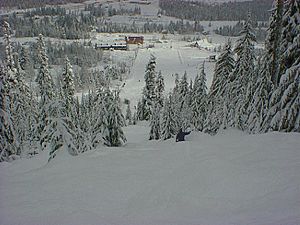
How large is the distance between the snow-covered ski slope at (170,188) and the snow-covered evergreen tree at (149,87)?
1138 inches

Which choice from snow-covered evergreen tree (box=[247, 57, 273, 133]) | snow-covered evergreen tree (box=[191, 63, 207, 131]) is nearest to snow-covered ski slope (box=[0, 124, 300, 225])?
snow-covered evergreen tree (box=[247, 57, 273, 133])

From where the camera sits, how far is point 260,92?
19.2 metres

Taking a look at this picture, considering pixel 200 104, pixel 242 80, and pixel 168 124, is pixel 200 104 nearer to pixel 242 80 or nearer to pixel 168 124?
pixel 168 124

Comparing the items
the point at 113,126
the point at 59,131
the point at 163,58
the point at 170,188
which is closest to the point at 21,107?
the point at 113,126

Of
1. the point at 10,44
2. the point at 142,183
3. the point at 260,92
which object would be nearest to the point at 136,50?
the point at 10,44

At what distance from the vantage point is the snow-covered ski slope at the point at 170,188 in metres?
5.91

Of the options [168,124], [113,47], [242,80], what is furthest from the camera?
[113,47]

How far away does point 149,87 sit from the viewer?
133ft

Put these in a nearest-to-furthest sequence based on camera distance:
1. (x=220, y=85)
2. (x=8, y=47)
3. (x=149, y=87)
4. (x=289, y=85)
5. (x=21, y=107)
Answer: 1. (x=289, y=85)
2. (x=220, y=85)
3. (x=8, y=47)
4. (x=21, y=107)
5. (x=149, y=87)

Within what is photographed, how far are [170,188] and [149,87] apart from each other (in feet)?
110

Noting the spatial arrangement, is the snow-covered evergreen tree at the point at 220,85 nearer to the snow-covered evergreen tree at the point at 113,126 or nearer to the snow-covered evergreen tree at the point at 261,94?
the snow-covered evergreen tree at the point at 261,94

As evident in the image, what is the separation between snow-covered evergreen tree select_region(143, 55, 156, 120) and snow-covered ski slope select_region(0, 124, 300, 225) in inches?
1138

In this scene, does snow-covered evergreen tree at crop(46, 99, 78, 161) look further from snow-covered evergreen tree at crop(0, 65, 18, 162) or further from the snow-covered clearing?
the snow-covered clearing

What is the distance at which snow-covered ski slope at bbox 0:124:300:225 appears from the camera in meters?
5.91
